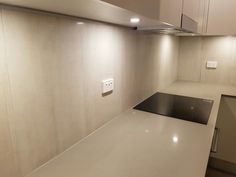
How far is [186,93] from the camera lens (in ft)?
6.25

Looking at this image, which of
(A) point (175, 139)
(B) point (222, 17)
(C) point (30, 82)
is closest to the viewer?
(C) point (30, 82)

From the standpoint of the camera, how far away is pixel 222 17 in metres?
1.77

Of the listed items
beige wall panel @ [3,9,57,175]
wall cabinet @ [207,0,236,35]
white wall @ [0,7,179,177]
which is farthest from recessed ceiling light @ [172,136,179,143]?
wall cabinet @ [207,0,236,35]

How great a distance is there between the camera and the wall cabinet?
1727 millimetres

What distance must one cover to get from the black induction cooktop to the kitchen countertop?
0.26ft

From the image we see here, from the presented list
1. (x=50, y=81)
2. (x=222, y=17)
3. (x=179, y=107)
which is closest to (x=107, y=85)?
(x=50, y=81)

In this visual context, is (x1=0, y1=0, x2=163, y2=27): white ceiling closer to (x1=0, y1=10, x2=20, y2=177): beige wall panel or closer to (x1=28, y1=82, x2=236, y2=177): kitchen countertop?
(x1=0, y1=10, x2=20, y2=177): beige wall panel

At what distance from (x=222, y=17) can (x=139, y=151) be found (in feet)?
5.08

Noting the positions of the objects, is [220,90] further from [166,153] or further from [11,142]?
[11,142]

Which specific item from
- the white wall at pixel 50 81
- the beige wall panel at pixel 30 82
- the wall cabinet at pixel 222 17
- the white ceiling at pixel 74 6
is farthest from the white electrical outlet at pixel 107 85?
the wall cabinet at pixel 222 17

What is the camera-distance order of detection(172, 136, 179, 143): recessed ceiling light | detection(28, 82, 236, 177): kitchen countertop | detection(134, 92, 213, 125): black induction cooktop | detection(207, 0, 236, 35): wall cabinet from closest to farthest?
1. detection(28, 82, 236, 177): kitchen countertop
2. detection(172, 136, 179, 143): recessed ceiling light
3. detection(134, 92, 213, 125): black induction cooktop
4. detection(207, 0, 236, 35): wall cabinet

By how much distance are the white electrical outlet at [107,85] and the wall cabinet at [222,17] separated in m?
1.25

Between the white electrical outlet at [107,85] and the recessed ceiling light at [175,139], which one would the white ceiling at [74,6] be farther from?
the recessed ceiling light at [175,139]

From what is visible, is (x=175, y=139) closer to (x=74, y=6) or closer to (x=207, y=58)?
(x=74, y=6)
